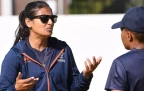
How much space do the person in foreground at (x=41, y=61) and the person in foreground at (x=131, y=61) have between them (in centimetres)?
51

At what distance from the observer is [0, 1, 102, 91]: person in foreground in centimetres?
388

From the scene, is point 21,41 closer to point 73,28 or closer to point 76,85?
point 76,85

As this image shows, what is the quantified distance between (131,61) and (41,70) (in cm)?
92

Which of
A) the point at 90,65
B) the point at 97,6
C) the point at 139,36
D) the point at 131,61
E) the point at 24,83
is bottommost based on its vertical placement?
the point at 97,6

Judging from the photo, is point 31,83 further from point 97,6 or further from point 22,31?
point 97,6

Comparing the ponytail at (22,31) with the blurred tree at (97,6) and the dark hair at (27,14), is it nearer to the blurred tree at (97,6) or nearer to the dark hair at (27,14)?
the dark hair at (27,14)

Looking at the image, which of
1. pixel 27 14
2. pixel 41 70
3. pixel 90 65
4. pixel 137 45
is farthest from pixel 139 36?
pixel 27 14

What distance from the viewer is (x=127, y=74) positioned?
125 inches

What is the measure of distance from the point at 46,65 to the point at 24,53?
0.19m

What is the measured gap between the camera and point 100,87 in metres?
5.49

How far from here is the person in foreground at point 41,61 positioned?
3881 millimetres

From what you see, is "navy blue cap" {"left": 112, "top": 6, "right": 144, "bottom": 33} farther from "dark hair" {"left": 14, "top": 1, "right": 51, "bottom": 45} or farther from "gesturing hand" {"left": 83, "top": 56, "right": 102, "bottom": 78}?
"dark hair" {"left": 14, "top": 1, "right": 51, "bottom": 45}

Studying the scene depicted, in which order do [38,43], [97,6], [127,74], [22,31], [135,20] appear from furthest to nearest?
[97,6] < [22,31] < [38,43] < [135,20] < [127,74]

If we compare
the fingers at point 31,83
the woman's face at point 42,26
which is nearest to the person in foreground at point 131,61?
the fingers at point 31,83
